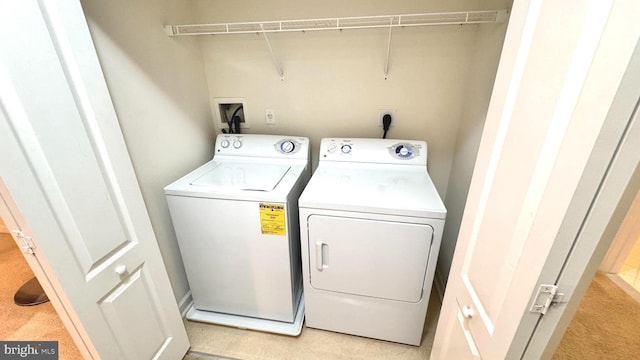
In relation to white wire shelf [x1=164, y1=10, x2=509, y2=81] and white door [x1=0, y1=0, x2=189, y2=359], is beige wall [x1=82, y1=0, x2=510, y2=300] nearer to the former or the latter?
white wire shelf [x1=164, y1=10, x2=509, y2=81]

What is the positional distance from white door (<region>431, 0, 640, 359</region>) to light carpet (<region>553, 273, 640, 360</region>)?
3.94ft

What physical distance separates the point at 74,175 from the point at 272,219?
797 millimetres

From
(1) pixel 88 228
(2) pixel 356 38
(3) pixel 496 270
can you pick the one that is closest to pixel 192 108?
(1) pixel 88 228

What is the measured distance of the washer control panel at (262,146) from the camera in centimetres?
175

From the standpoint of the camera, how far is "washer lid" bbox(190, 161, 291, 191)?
1417 millimetres

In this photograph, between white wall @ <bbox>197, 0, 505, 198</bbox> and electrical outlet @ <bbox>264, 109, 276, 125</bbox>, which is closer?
white wall @ <bbox>197, 0, 505, 198</bbox>

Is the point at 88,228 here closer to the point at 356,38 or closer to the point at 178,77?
the point at 178,77

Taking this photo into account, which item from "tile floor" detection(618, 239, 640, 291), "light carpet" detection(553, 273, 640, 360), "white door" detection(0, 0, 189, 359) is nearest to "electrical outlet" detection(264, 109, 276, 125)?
"white door" detection(0, 0, 189, 359)

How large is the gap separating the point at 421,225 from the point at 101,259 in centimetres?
138

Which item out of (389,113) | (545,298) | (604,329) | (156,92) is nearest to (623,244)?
(604,329)

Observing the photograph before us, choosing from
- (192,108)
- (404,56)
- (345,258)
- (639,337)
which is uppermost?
(404,56)

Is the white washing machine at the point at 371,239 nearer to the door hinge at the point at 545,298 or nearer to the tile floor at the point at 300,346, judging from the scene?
the tile floor at the point at 300,346

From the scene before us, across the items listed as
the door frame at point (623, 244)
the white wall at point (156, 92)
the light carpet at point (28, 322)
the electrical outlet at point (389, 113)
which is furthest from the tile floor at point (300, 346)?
the door frame at point (623, 244)

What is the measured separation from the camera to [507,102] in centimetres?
69
